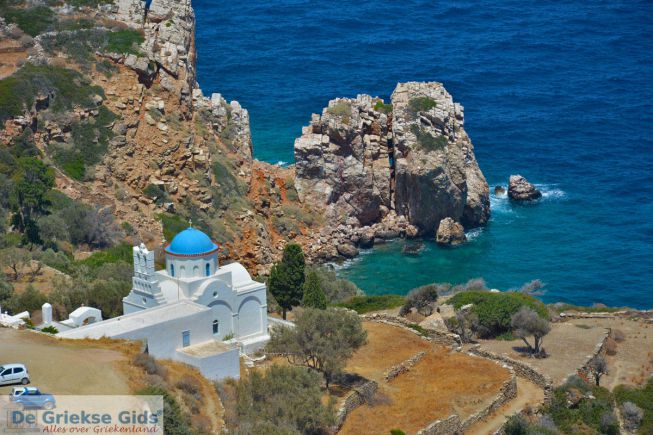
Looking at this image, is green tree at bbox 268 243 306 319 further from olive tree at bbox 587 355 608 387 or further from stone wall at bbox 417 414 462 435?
stone wall at bbox 417 414 462 435

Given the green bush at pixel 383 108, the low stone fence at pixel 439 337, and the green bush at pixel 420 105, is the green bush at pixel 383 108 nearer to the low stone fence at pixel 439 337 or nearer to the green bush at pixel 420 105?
the green bush at pixel 420 105

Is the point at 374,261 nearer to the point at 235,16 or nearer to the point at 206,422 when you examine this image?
the point at 206,422

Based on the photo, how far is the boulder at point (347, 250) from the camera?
100000 mm

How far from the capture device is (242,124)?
104 m

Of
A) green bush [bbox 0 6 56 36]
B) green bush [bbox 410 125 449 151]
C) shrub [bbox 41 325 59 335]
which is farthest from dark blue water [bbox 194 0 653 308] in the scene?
shrub [bbox 41 325 59 335]

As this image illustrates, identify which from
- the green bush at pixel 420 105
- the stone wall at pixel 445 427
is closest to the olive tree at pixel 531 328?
the stone wall at pixel 445 427

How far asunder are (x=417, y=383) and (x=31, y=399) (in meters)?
20.5

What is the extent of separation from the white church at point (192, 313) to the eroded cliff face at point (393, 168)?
137 feet

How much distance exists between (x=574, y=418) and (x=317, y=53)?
87162 mm

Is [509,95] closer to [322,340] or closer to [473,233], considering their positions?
[473,233]

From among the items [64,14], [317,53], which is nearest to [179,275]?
[64,14]

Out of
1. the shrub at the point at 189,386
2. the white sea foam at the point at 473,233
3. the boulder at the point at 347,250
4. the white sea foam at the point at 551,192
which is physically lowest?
the white sea foam at the point at 473,233

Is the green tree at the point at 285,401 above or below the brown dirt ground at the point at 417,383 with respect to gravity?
above

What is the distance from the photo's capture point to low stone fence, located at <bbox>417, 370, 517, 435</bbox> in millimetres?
54812
